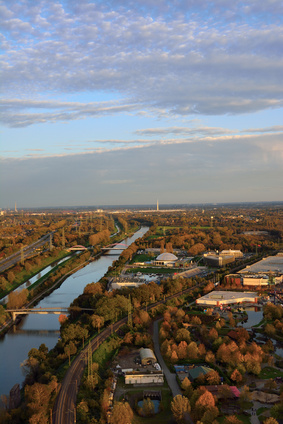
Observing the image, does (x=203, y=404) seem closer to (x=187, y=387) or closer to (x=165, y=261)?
(x=187, y=387)

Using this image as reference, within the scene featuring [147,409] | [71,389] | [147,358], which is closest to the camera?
[147,409]

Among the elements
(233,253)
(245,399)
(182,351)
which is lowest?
(245,399)

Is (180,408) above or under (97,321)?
under

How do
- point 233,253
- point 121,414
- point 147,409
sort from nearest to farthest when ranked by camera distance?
point 121,414
point 147,409
point 233,253

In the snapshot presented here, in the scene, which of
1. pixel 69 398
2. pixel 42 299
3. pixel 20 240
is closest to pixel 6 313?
pixel 42 299

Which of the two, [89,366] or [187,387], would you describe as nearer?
[187,387]

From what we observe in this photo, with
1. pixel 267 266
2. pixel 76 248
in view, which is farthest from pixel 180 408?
pixel 76 248
